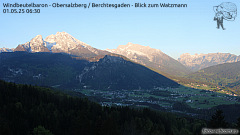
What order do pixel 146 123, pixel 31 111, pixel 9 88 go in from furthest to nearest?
pixel 9 88
pixel 146 123
pixel 31 111

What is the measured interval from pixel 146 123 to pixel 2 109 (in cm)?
9575

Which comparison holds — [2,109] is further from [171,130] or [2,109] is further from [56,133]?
[171,130]

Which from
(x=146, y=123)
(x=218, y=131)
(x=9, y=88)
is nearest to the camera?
(x=218, y=131)

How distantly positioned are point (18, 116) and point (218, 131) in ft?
378

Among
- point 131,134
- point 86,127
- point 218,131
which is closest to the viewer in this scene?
point 218,131

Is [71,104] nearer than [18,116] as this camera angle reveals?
No

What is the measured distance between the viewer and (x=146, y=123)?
536 ft

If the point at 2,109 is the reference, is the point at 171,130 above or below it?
below

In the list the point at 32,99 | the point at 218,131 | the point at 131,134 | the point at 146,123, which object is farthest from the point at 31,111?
the point at 218,131

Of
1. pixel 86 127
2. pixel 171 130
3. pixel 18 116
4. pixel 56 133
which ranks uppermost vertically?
pixel 86 127

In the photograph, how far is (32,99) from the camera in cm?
16950

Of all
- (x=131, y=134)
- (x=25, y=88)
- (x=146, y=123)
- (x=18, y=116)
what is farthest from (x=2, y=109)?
(x=146, y=123)

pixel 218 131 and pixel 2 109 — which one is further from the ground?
pixel 218 131

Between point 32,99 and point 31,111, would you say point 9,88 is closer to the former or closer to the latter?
point 32,99
